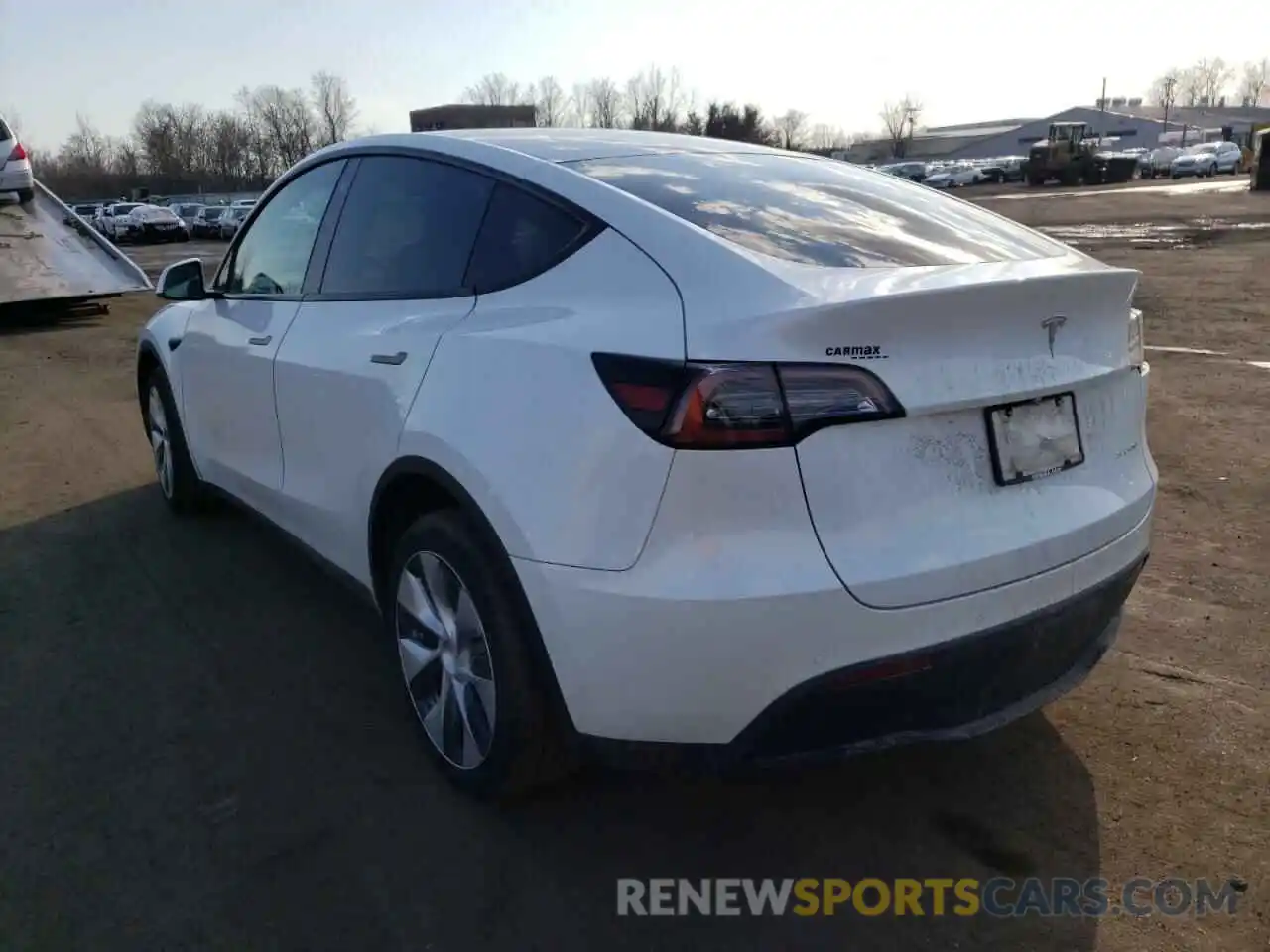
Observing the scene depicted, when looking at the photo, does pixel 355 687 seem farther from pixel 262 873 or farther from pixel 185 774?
pixel 262 873

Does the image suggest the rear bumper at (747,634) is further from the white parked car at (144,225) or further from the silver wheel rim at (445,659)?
the white parked car at (144,225)

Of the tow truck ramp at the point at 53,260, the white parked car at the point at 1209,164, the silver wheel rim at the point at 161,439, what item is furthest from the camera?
the white parked car at the point at 1209,164

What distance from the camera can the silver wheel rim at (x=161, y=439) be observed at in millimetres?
5207

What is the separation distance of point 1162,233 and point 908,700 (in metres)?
24.3

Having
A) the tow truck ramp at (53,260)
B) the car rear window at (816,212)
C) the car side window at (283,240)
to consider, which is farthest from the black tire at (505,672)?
the tow truck ramp at (53,260)

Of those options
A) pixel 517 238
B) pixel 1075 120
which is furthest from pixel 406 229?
pixel 1075 120

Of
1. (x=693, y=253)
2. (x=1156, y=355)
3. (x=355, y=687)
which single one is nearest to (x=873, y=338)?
(x=693, y=253)

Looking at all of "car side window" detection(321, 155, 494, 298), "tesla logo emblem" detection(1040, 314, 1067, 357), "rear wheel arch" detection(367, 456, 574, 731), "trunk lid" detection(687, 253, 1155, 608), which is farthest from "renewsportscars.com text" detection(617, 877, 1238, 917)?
"car side window" detection(321, 155, 494, 298)

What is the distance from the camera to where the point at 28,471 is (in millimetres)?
6305

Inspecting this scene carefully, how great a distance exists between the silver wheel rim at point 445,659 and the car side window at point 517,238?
753mm

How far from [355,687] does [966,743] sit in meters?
1.94

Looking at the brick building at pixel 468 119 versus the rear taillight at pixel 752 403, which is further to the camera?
the brick building at pixel 468 119

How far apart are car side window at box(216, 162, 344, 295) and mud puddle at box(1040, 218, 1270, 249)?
1872 centimetres

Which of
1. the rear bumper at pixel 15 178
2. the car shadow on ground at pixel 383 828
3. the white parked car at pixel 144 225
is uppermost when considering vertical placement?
the rear bumper at pixel 15 178
